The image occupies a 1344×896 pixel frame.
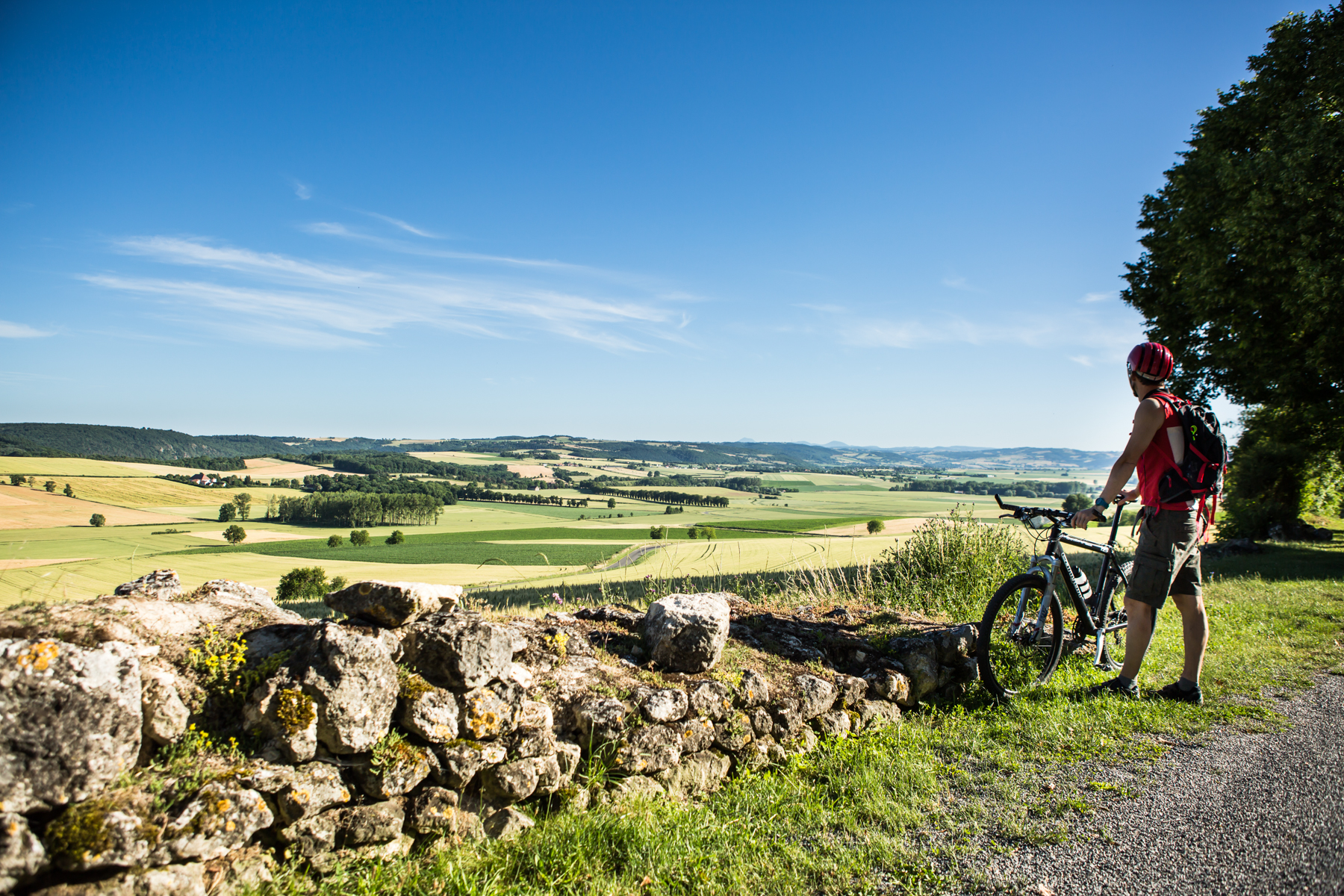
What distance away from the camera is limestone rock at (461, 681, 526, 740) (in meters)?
3.41

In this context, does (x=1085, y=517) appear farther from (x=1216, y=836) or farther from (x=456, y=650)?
(x=456, y=650)

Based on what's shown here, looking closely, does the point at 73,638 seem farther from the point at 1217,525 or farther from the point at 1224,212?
the point at 1217,525

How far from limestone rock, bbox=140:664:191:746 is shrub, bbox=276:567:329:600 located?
3151cm

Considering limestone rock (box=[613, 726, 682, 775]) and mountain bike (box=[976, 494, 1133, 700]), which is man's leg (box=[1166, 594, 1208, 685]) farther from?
limestone rock (box=[613, 726, 682, 775])

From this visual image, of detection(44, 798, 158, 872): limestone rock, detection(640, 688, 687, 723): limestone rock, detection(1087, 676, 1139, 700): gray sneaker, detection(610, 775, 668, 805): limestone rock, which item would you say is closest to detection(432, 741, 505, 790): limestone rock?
detection(610, 775, 668, 805): limestone rock

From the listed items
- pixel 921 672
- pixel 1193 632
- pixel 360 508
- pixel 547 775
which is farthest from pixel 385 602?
pixel 360 508

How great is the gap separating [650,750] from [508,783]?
872 mm

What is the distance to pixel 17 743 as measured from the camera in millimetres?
2270

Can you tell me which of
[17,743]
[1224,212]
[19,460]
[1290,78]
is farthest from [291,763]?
[19,460]

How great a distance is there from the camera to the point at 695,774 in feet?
13.0

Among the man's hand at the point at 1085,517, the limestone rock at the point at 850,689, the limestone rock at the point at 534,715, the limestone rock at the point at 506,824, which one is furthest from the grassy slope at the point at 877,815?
the man's hand at the point at 1085,517

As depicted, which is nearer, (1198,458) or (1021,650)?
(1198,458)

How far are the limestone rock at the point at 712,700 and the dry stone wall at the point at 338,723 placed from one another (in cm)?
1

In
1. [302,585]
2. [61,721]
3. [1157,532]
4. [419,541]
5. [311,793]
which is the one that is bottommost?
[419,541]
